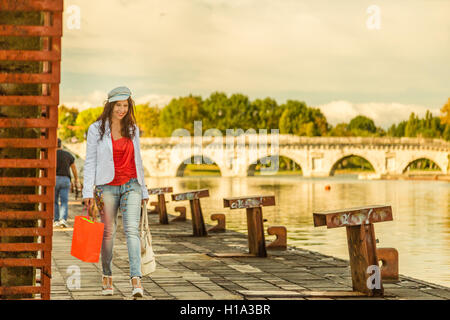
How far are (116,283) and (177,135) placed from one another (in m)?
71.6

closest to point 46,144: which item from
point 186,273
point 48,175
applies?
point 48,175

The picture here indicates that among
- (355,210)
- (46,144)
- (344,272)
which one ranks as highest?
(46,144)

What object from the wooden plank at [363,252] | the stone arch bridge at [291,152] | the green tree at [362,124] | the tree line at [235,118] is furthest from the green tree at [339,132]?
the wooden plank at [363,252]

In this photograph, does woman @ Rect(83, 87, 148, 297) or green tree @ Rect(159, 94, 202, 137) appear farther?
green tree @ Rect(159, 94, 202, 137)

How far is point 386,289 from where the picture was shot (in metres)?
6.41

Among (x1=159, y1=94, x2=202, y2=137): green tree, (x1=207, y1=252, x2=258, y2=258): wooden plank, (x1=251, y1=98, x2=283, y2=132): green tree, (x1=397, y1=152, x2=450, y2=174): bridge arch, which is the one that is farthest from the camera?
(x1=251, y1=98, x2=283, y2=132): green tree

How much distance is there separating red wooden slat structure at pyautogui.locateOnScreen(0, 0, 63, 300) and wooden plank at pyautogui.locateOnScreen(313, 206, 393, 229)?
224 cm

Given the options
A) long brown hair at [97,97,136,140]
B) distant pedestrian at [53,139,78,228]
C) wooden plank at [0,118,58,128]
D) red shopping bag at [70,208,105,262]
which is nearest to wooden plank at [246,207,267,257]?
long brown hair at [97,97,136,140]

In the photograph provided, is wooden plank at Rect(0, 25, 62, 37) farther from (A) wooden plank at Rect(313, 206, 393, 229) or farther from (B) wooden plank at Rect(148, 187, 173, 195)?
(B) wooden plank at Rect(148, 187, 173, 195)

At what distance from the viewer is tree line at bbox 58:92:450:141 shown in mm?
82000

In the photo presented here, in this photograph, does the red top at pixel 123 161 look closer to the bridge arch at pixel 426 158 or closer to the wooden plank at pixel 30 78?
the wooden plank at pixel 30 78

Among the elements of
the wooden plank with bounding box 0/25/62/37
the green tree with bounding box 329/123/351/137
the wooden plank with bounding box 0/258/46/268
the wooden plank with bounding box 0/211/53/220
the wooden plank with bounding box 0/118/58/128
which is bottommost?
the wooden plank with bounding box 0/258/46/268
